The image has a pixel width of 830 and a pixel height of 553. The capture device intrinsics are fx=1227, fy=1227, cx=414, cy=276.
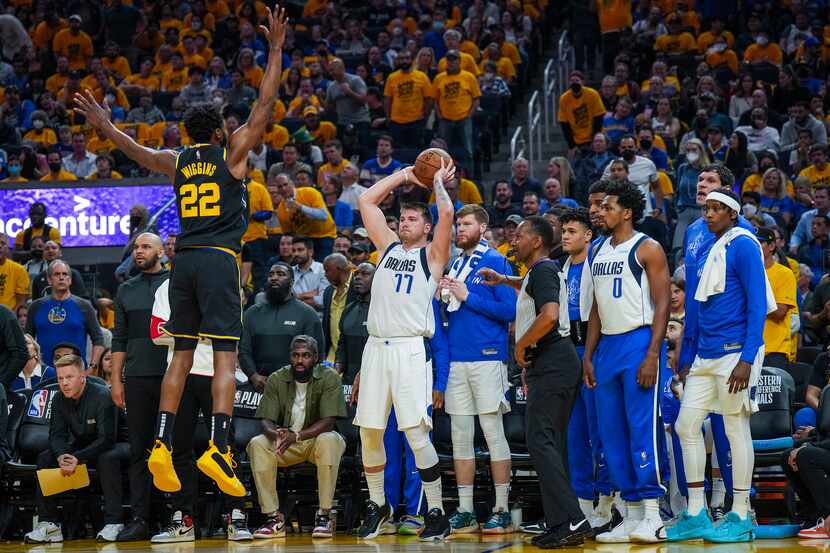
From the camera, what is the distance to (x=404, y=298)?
28.6ft

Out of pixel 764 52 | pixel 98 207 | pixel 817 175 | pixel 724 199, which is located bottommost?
pixel 724 199

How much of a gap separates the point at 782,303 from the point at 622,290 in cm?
288

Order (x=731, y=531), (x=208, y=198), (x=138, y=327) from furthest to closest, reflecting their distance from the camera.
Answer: (x=138, y=327)
(x=731, y=531)
(x=208, y=198)

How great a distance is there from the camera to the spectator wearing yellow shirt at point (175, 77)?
21.3m

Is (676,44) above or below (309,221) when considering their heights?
above

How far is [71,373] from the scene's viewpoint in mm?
9906

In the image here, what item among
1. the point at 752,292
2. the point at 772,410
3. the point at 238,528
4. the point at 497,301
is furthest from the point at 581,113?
the point at 238,528

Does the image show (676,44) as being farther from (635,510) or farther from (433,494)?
(635,510)

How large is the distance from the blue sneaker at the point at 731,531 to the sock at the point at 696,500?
0.17m

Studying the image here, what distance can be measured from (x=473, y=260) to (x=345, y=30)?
13.7m

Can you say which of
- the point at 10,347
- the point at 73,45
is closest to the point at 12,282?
the point at 10,347

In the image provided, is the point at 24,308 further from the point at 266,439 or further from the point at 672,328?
the point at 672,328

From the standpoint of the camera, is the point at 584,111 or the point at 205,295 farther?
the point at 584,111

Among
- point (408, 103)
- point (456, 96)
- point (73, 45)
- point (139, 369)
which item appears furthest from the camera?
point (73, 45)
